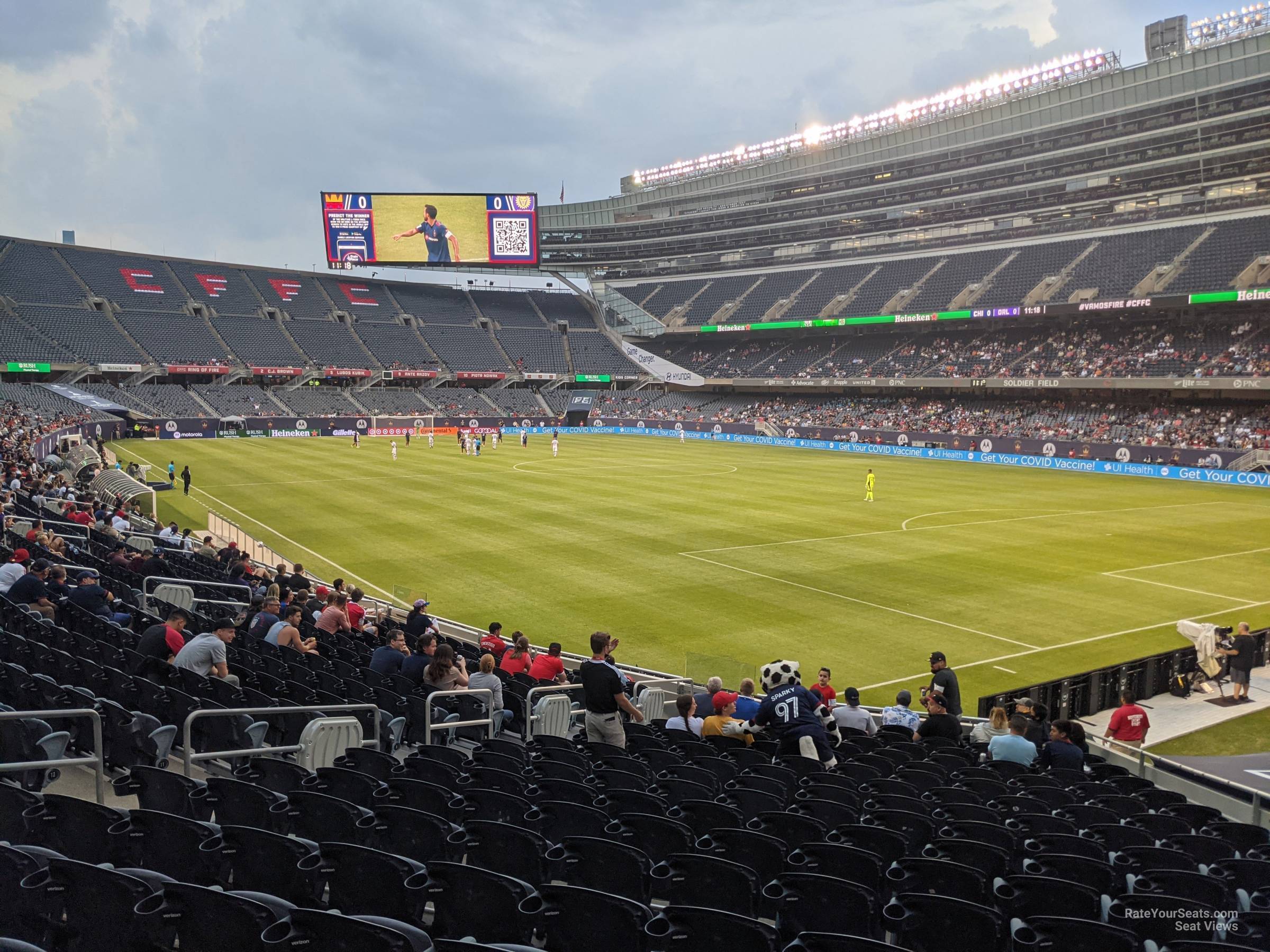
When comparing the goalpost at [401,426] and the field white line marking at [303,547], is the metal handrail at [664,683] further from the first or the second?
the goalpost at [401,426]

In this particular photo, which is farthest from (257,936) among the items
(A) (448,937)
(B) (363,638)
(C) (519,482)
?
(C) (519,482)

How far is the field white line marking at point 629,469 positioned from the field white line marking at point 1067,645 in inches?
1162

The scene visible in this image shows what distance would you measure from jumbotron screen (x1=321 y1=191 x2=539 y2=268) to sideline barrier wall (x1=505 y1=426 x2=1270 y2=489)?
68.9 feet

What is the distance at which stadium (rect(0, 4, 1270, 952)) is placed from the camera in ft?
16.1

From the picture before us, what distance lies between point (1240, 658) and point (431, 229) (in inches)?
3503

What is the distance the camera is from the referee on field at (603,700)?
9992 mm

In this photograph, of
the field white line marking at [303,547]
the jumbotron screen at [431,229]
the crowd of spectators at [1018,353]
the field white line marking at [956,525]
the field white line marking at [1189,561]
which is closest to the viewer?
the field white line marking at [303,547]

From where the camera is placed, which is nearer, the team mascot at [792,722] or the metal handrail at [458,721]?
the metal handrail at [458,721]

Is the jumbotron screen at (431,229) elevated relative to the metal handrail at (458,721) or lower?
elevated

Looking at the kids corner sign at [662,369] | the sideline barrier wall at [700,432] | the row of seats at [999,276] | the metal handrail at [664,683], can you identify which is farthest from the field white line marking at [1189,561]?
the kids corner sign at [662,369]

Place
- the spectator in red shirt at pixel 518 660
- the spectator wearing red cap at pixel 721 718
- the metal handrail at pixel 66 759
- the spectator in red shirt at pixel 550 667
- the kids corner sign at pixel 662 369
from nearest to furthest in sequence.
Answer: the metal handrail at pixel 66 759, the spectator wearing red cap at pixel 721 718, the spectator in red shirt at pixel 550 667, the spectator in red shirt at pixel 518 660, the kids corner sign at pixel 662 369

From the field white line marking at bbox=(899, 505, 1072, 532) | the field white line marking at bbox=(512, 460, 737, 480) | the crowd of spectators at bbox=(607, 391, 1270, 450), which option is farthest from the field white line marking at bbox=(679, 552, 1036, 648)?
the crowd of spectators at bbox=(607, 391, 1270, 450)

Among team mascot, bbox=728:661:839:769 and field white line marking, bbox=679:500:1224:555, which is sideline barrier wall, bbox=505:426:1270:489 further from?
team mascot, bbox=728:661:839:769

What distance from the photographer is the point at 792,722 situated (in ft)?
33.9
